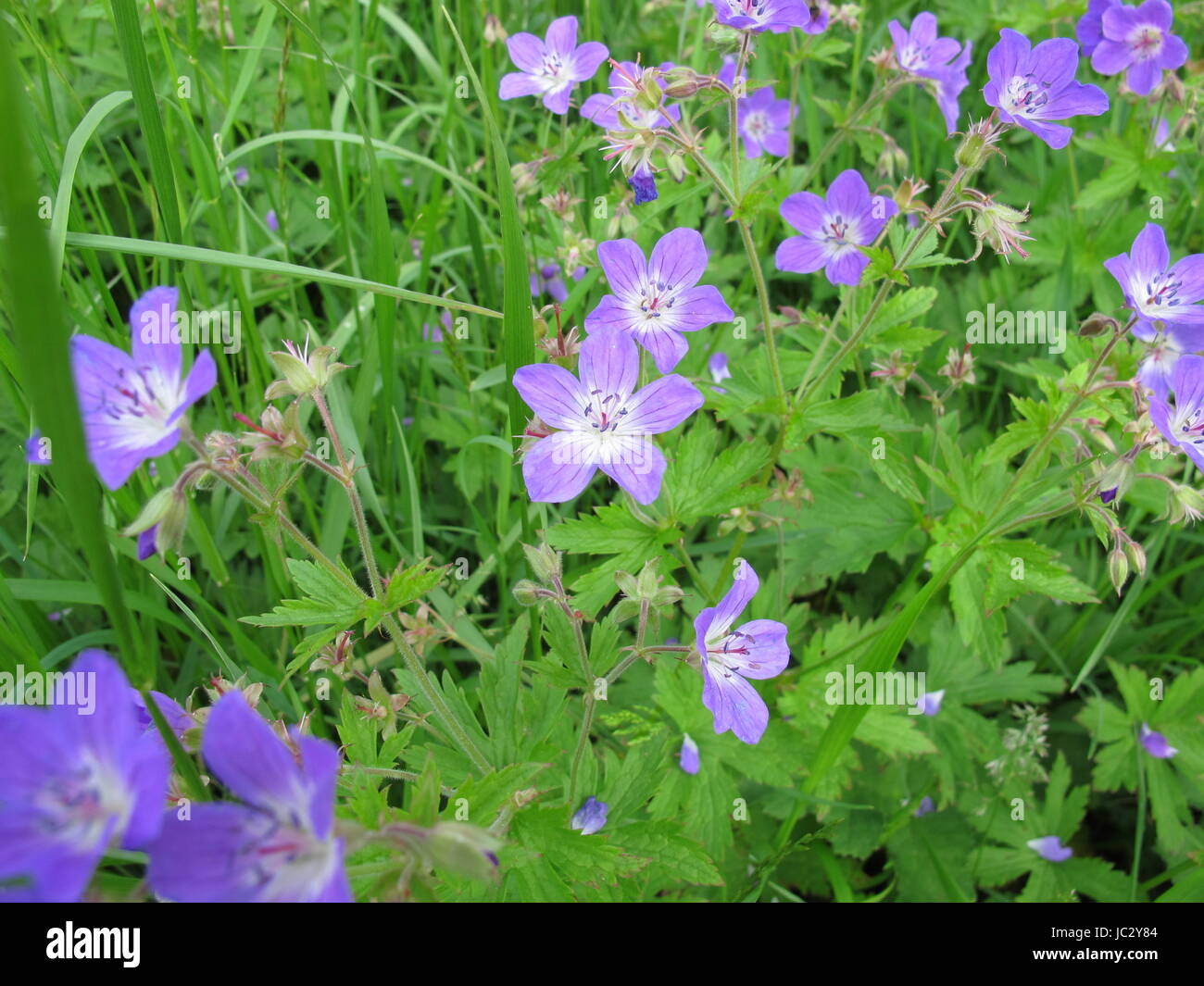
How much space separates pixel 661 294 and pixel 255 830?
1764 mm

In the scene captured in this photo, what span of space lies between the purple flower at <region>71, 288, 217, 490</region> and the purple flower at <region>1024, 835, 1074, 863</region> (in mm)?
3125

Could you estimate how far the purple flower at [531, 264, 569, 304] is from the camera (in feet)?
12.8

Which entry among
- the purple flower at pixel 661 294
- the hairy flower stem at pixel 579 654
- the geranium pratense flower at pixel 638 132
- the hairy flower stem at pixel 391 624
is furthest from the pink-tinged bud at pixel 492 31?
the hairy flower stem at pixel 579 654

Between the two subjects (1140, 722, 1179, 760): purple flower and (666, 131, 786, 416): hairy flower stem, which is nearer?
(666, 131, 786, 416): hairy flower stem

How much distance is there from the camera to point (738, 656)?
7.44 feet

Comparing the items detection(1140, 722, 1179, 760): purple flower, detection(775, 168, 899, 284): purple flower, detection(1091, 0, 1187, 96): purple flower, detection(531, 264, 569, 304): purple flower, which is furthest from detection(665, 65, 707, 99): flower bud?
detection(1140, 722, 1179, 760): purple flower

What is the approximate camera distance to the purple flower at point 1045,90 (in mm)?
2477

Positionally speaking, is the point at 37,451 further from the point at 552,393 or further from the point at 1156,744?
the point at 1156,744

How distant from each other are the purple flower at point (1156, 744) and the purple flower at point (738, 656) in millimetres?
1860

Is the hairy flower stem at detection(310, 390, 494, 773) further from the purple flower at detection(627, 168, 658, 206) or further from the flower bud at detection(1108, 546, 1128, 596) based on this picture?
the flower bud at detection(1108, 546, 1128, 596)

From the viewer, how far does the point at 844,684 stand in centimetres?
283

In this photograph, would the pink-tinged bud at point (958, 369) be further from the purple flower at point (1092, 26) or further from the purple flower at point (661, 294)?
the purple flower at point (1092, 26)

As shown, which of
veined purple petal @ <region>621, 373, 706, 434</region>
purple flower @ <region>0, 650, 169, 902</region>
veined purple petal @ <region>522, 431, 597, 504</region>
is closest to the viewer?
purple flower @ <region>0, 650, 169, 902</region>
